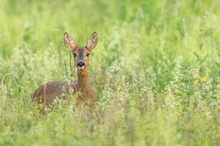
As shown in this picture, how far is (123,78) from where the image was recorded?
8477 millimetres

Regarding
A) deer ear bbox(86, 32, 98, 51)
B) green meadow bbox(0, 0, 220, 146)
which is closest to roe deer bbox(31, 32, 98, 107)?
deer ear bbox(86, 32, 98, 51)

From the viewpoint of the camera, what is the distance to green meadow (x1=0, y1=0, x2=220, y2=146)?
7023mm

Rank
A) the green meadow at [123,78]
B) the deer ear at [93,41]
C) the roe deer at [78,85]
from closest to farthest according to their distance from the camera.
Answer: the green meadow at [123,78] → the roe deer at [78,85] → the deer ear at [93,41]

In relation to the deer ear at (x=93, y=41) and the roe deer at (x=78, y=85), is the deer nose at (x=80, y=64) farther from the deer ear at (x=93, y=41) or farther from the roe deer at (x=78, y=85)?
the deer ear at (x=93, y=41)

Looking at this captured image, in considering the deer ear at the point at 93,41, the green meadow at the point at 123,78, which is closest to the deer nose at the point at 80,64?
the green meadow at the point at 123,78

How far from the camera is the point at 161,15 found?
12375 millimetres

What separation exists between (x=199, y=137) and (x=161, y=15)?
5383 millimetres

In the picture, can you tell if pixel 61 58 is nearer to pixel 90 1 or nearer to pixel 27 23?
pixel 27 23

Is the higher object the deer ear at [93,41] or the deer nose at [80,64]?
the deer ear at [93,41]

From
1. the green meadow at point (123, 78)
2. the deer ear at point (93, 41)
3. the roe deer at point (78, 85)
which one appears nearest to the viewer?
the green meadow at point (123, 78)

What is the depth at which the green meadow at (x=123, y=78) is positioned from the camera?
277 inches

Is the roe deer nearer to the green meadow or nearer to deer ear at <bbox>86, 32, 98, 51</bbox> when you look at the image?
deer ear at <bbox>86, 32, 98, 51</bbox>

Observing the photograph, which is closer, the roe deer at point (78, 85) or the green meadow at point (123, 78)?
the green meadow at point (123, 78)

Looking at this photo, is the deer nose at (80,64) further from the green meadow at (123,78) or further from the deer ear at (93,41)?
the deer ear at (93,41)
